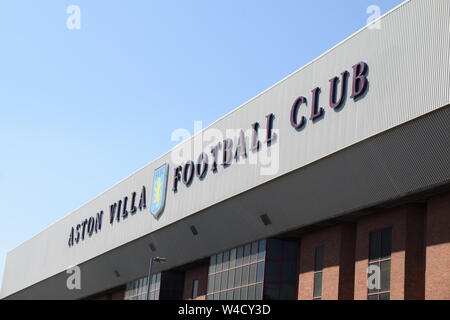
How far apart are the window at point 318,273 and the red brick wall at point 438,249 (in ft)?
28.6

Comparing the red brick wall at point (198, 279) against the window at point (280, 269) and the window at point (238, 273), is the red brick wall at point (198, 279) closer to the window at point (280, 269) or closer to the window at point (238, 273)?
the window at point (238, 273)

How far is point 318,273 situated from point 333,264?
1.73m

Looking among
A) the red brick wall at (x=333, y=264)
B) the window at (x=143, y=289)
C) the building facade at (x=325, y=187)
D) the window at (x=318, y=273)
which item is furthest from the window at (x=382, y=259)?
the window at (x=143, y=289)

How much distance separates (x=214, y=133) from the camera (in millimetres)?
50375

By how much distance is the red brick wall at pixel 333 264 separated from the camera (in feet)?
135

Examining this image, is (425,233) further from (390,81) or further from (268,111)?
(268,111)

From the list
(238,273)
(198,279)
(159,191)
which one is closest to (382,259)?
(238,273)

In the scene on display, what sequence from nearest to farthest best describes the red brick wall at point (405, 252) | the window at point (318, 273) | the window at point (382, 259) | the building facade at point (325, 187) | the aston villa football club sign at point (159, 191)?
the building facade at point (325, 187), the red brick wall at point (405, 252), the window at point (382, 259), the window at point (318, 273), the aston villa football club sign at point (159, 191)

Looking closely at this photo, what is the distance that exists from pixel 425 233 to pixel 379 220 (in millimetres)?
3013

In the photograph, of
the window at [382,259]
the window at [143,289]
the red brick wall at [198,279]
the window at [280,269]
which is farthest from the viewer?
the window at [143,289]

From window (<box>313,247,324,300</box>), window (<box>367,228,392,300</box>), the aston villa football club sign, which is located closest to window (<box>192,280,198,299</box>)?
the aston villa football club sign

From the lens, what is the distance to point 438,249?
34812 millimetres

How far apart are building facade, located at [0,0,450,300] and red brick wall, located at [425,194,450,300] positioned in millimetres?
59
